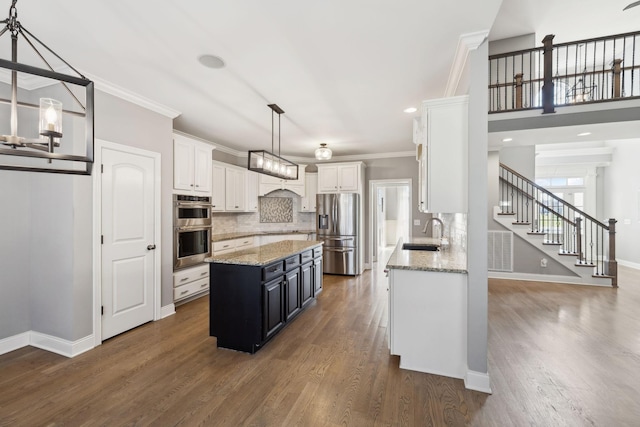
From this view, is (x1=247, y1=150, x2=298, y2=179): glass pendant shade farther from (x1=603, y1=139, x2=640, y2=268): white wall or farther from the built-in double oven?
(x1=603, y1=139, x2=640, y2=268): white wall

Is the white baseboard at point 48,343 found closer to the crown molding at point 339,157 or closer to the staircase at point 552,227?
the crown molding at point 339,157

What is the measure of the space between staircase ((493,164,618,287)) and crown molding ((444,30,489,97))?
3879 millimetres

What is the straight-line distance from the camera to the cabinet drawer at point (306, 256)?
3518 mm

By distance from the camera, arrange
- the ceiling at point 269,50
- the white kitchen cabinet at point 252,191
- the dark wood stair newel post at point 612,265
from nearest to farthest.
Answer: the ceiling at point 269,50 < the dark wood stair newel post at point 612,265 < the white kitchen cabinet at point 252,191

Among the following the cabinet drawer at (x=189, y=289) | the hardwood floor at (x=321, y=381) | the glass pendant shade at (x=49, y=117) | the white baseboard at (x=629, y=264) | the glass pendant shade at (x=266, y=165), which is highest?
the glass pendant shade at (x=266, y=165)

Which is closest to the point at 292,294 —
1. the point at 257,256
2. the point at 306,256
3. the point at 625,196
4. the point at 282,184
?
the point at 306,256

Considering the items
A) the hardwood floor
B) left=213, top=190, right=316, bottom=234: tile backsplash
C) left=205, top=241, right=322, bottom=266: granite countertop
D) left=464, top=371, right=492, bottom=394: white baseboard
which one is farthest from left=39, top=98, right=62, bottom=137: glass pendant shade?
left=213, top=190, right=316, bottom=234: tile backsplash

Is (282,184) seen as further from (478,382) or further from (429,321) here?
(478,382)

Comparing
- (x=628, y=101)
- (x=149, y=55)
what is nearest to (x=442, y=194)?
(x=149, y=55)

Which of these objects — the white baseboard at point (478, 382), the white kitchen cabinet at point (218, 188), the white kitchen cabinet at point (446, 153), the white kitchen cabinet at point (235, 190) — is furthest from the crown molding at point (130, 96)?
the white baseboard at point (478, 382)

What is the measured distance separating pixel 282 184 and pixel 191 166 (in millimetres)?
2408

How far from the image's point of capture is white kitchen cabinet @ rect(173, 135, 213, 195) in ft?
12.6

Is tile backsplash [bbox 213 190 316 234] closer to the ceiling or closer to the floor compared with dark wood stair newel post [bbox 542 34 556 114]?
closer to the floor

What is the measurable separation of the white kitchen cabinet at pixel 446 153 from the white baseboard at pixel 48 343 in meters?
3.54
